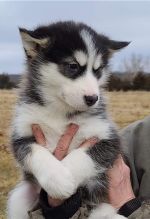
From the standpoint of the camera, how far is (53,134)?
3.96m

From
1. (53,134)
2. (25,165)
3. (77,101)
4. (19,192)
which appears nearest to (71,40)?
(77,101)

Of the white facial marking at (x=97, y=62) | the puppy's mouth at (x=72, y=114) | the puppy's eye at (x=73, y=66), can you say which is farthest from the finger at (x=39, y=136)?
the white facial marking at (x=97, y=62)

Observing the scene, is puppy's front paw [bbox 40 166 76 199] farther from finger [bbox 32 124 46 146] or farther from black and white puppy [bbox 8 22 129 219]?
finger [bbox 32 124 46 146]

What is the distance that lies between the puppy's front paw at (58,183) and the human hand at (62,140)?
A: 19cm

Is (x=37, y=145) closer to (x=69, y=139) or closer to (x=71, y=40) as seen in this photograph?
(x=69, y=139)

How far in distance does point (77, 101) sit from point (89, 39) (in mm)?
485

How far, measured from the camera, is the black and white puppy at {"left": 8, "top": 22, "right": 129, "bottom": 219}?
3717 millimetres

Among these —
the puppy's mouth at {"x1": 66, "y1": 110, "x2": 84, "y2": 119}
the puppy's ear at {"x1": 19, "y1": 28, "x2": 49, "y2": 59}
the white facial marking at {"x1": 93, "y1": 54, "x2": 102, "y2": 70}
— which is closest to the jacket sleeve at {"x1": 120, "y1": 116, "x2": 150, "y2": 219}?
the puppy's mouth at {"x1": 66, "y1": 110, "x2": 84, "y2": 119}

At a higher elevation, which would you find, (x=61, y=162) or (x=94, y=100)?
(x=94, y=100)

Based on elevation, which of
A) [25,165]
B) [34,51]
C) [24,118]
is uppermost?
[34,51]

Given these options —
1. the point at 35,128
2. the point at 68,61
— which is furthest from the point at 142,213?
the point at 68,61

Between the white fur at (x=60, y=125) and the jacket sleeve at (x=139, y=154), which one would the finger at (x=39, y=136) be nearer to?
the white fur at (x=60, y=125)

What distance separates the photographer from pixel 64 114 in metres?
4.00

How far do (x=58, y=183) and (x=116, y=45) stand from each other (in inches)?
50.3
